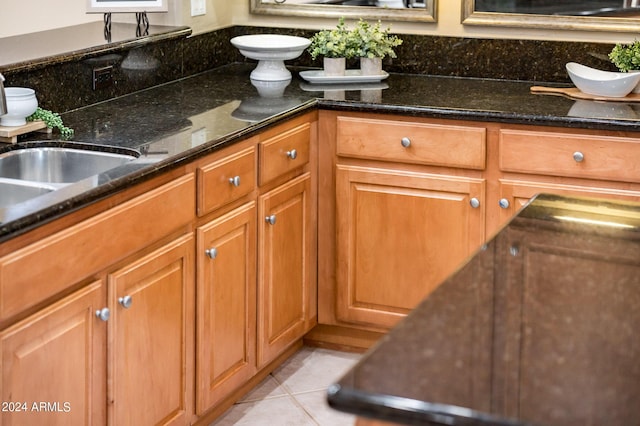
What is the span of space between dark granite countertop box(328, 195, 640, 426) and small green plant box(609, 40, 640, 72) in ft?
6.21

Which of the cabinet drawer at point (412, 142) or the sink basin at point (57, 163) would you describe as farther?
the cabinet drawer at point (412, 142)

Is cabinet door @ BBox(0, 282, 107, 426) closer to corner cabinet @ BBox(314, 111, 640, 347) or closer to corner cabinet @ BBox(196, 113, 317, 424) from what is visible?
corner cabinet @ BBox(196, 113, 317, 424)

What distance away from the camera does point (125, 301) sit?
8.13ft

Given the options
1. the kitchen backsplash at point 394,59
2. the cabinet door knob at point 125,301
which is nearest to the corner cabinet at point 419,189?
the kitchen backsplash at point 394,59

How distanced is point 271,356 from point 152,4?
4.06 feet

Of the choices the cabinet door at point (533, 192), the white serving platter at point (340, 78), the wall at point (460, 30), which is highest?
the wall at point (460, 30)

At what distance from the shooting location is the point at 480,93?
142 inches

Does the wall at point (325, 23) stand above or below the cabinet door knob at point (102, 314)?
above

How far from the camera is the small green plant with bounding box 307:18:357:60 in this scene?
3.76 m

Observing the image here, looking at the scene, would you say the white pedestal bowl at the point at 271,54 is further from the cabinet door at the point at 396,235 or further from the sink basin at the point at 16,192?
the sink basin at the point at 16,192

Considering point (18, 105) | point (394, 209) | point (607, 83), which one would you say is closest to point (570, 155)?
point (607, 83)

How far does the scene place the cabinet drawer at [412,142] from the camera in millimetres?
3326

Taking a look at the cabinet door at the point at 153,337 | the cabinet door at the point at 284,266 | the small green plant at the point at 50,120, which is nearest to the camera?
the cabinet door at the point at 153,337

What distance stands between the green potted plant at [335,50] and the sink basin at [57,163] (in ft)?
4.10
